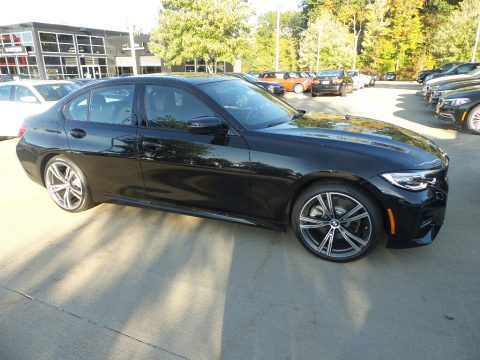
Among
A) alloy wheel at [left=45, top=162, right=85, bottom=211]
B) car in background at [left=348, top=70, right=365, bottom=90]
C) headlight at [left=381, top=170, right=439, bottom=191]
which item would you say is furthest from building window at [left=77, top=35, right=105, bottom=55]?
headlight at [left=381, top=170, right=439, bottom=191]

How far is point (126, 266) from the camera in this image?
10.7 ft

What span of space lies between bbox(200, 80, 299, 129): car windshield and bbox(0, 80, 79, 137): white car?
22.3 feet

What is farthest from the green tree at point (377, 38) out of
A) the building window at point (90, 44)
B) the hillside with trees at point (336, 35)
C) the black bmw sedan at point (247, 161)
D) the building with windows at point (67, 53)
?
the black bmw sedan at point (247, 161)

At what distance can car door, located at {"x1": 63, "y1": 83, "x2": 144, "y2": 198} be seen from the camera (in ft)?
12.4

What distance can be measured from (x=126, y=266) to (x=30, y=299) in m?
0.76

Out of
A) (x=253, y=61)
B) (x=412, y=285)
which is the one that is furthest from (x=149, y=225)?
(x=253, y=61)

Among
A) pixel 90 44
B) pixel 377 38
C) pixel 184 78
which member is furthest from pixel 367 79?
pixel 90 44

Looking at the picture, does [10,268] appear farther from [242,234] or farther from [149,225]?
[242,234]

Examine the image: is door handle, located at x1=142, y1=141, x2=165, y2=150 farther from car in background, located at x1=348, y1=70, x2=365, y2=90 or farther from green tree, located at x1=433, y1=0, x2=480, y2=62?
green tree, located at x1=433, y1=0, x2=480, y2=62

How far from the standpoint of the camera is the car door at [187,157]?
3311 millimetres

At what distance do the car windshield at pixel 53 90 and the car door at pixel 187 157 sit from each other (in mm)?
6766

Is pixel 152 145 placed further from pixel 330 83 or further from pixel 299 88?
pixel 299 88

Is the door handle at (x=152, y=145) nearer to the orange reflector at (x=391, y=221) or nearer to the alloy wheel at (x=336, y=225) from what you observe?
the alloy wheel at (x=336, y=225)

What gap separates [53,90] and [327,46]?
44.1 meters
